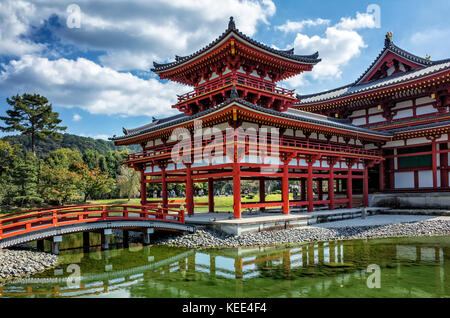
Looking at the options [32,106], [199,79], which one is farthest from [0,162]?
[199,79]

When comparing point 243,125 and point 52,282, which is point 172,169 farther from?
point 52,282

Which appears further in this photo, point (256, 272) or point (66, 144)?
point (66, 144)

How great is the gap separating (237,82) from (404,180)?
17746mm

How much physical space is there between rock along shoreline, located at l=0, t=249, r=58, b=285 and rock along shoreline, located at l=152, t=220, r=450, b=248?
597cm

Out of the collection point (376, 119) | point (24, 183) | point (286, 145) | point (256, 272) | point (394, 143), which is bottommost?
point (256, 272)

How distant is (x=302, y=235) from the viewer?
18.8m

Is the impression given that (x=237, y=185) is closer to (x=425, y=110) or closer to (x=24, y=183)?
(x=425, y=110)

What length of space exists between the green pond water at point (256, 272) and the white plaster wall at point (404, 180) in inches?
459

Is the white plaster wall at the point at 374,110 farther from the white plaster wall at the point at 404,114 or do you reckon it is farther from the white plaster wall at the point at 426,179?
the white plaster wall at the point at 426,179

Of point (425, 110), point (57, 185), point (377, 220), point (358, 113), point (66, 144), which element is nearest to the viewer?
point (377, 220)

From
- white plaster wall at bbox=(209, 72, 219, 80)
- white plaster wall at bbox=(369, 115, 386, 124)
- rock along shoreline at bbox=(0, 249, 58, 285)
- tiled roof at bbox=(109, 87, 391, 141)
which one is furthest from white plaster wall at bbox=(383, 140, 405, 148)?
rock along shoreline at bbox=(0, 249, 58, 285)

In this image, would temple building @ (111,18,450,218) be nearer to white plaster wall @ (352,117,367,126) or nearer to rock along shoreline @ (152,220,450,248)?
white plaster wall @ (352,117,367,126)

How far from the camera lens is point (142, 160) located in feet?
84.1

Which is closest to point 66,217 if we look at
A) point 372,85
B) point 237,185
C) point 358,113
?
point 237,185
